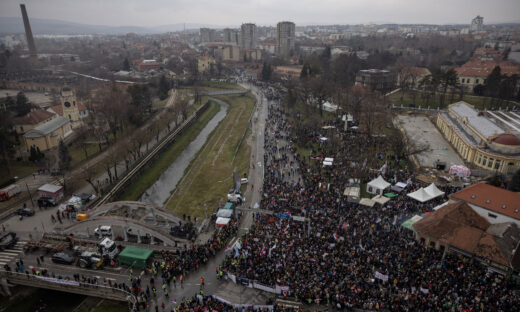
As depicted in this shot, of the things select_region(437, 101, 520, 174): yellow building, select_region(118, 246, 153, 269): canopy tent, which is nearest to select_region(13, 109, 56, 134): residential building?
select_region(118, 246, 153, 269): canopy tent

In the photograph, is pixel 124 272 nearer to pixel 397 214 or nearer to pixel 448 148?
pixel 397 214

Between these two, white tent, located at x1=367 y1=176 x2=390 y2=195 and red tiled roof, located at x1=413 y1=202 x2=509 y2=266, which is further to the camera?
white tent, located at x1=367 y1=176 x2=390 y2=195

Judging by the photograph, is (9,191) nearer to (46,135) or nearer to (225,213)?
(46,135)

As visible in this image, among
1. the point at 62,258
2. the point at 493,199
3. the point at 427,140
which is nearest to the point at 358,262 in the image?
the point at 493,199

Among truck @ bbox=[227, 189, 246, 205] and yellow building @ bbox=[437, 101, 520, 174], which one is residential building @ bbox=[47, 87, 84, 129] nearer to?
truck @ bbox=[227, 189, 246, 205]

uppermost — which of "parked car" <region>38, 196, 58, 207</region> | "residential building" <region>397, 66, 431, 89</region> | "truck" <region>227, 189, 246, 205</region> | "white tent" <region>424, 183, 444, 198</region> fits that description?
"residential building" <region>397, 66, 431, 89</region>
